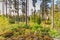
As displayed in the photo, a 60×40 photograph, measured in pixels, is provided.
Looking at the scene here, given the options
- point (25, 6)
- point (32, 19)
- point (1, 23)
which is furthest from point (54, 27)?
point (1, 23)

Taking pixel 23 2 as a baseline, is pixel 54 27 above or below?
below

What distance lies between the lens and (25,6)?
2320 mm

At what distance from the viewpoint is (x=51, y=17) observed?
89.9 inches

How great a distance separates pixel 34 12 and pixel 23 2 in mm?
193

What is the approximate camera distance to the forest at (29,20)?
7.42 ft

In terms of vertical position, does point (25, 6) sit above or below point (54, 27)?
above

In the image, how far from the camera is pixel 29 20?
2.32 m

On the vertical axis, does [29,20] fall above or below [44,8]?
below

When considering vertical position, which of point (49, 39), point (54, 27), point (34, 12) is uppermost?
point (34, 12)

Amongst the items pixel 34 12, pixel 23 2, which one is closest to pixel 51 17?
pixel 34 12

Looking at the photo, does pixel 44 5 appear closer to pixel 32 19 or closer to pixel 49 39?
pixel 32 19

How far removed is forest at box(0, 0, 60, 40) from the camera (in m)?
2.26

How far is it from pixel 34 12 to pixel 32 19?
9 cm

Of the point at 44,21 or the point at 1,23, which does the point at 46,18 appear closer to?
the point at 44,21
